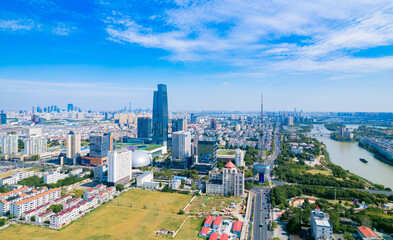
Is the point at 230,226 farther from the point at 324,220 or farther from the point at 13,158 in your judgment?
the point at 13,158

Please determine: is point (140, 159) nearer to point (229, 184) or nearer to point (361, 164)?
point (229, 184)

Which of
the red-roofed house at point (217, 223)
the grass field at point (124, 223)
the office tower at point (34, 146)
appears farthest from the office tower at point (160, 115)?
the red-roofed house at point (217, 223)

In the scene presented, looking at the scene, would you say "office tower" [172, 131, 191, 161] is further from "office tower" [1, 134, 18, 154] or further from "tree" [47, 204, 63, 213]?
"office tower" [1, 134, 18, 154]

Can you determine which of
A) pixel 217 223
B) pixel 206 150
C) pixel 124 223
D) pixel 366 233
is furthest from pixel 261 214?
pixel 206 150

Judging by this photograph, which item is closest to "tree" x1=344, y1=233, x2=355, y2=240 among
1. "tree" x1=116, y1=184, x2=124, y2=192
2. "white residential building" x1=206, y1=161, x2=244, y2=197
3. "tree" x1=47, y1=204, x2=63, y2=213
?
"white residential building" x1=206, y1=161, x2=244, y2=197

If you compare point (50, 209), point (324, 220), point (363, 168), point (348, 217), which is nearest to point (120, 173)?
point (50, 209)

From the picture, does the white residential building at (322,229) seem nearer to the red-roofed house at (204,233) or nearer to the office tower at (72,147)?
the red-roofed house at (204,233)
